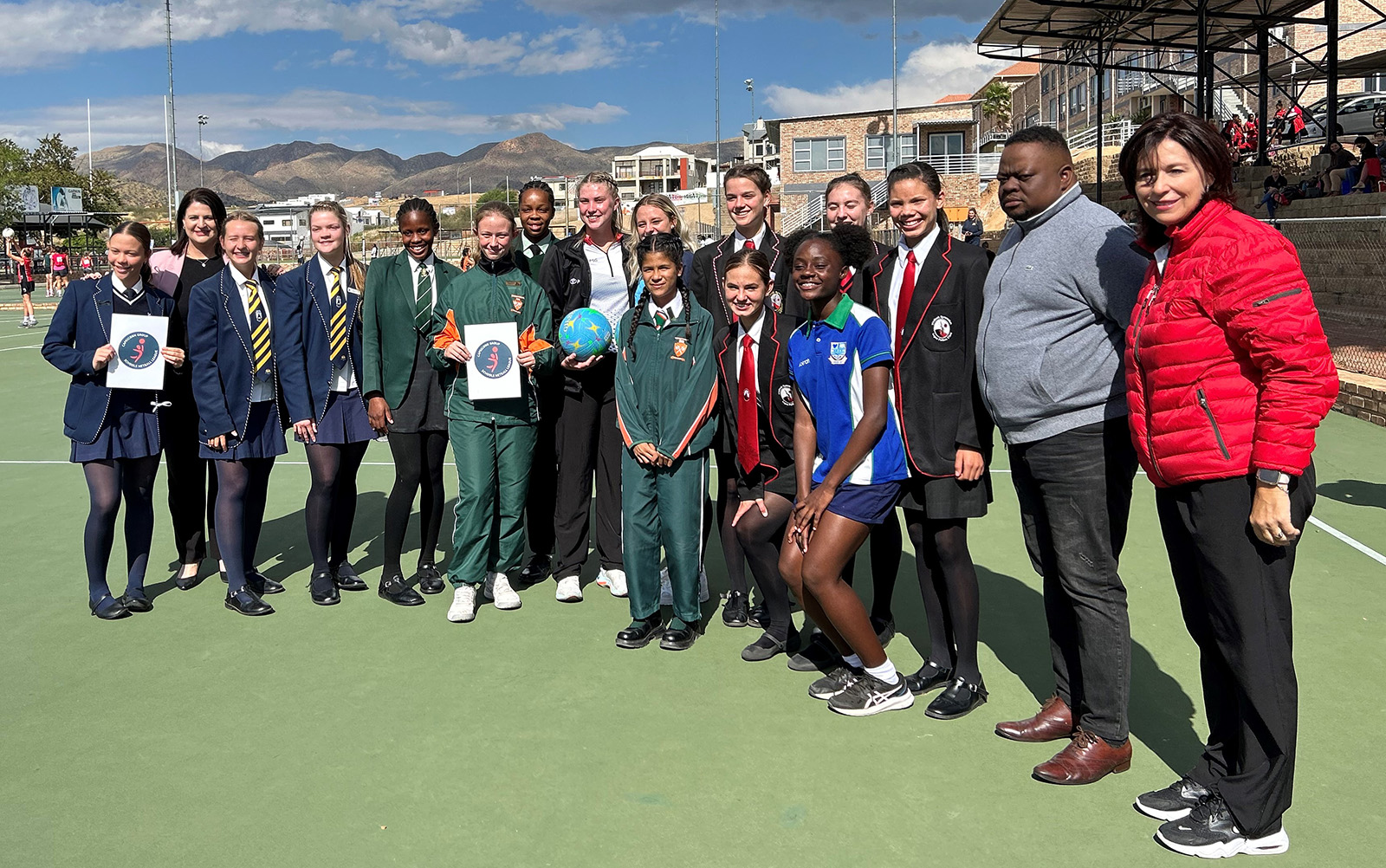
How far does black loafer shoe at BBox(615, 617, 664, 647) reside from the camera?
493 cm

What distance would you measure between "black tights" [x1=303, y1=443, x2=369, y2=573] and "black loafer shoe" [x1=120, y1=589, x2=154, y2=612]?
820 millimetres

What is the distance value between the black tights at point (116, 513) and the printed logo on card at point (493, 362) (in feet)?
5.60

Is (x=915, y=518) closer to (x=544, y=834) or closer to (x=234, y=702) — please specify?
(x=544, y=834)

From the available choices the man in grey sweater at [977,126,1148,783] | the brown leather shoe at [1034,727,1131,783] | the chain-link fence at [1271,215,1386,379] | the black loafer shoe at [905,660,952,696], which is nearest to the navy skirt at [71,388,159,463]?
the black loafer shoe at [905,660,952,696]

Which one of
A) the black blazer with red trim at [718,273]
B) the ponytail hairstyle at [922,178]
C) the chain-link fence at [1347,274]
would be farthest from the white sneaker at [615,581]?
the chain-link fence at [1347,274]

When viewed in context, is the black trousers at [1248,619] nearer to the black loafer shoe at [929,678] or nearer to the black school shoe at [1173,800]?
the black school shoe at [1173,800]

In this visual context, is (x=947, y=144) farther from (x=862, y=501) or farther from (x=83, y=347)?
(x=862, y=501)

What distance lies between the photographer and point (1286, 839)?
124 inches

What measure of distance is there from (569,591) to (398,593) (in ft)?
2.94

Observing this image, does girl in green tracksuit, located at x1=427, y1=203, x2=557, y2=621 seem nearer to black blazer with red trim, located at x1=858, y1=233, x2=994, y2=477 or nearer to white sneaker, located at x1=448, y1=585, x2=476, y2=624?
white sneaker, located at x1=448, y1=585, x2=476, y2=624

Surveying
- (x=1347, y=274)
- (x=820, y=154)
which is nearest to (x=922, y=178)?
(x=1347, y=274)

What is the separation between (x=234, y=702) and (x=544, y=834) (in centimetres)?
175

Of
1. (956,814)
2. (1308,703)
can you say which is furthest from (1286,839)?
(1308,703)

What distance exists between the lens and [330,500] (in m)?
5.64
